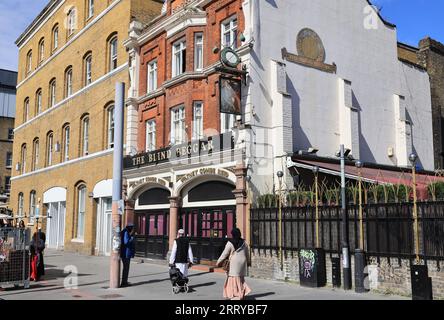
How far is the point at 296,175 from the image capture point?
1769 centimetres

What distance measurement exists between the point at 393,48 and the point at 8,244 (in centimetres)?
1952

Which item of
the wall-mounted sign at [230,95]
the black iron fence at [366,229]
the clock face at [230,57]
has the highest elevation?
the clock face at [230,57]

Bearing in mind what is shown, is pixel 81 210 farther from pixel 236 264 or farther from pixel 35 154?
pixel 236 264

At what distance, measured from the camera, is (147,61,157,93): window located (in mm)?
24000

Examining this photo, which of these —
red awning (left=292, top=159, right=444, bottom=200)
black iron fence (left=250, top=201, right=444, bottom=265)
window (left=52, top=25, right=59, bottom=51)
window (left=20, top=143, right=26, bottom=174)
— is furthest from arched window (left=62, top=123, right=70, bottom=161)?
red awning (left=292, top=159, right=444, bottom=200)

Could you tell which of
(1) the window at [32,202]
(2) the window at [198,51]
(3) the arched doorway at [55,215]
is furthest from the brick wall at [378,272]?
(1) the window at [32,202]

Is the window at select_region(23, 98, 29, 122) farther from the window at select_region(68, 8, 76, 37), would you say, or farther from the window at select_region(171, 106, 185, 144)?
the window at select_region(171, 106, 185, 144)

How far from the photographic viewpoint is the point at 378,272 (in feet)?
41.7

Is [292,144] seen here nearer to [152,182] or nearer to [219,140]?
[219,140]

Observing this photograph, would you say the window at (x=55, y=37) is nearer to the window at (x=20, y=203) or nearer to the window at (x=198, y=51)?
the window at (x=20, y=203)

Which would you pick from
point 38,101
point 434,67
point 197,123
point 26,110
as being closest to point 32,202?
point 38,101

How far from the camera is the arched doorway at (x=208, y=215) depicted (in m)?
18.5

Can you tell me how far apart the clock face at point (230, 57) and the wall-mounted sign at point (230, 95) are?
592mm
